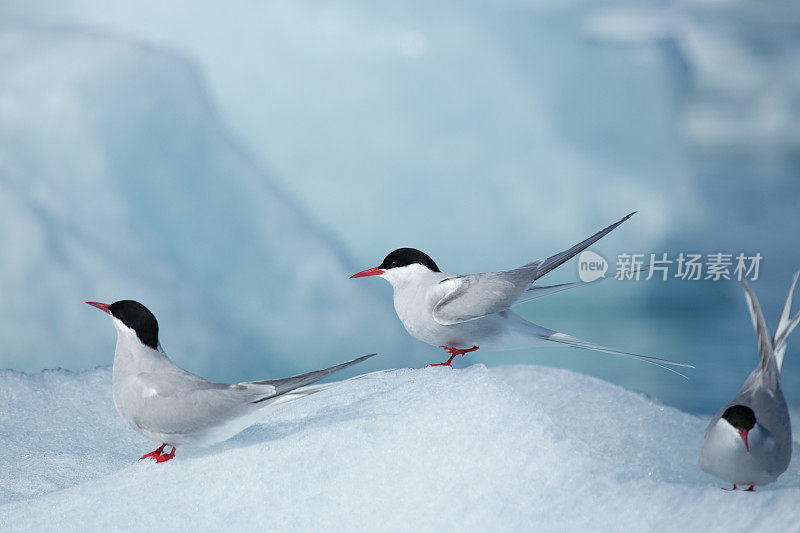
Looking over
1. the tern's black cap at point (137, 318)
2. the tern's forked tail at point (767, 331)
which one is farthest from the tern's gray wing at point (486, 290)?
the tern's black cap at point (137, 318)

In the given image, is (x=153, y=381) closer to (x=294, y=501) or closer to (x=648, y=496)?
(x=294, y=501)

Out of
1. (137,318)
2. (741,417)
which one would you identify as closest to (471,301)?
(741,417)

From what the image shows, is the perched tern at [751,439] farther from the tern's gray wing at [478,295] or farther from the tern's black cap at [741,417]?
the tern's gray wing at [478,295]

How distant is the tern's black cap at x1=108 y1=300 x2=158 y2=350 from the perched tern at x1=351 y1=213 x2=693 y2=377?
1.96ft

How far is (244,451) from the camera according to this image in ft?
6.29

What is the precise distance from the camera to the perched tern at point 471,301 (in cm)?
196

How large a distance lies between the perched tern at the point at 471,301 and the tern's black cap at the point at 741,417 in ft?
0.53

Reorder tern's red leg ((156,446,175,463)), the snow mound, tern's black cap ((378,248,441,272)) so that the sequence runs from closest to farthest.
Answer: the snow mound
tern's red leg ((156,446,175,463))
tern's black cap ((378,248,441,272))

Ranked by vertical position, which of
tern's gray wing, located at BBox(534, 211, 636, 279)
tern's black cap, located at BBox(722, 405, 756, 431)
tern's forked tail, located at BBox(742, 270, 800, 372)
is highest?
tern's gray wing, located at BBox(534, 211, 636, 279)

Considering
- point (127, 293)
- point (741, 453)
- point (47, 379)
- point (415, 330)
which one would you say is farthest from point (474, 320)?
point (47, 379)

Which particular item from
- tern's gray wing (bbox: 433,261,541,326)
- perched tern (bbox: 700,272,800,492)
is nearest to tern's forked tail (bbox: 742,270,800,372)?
perched tern (bbox: 700,272,800,492)

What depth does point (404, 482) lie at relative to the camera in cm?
181

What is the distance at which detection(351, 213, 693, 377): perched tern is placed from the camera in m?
1.96

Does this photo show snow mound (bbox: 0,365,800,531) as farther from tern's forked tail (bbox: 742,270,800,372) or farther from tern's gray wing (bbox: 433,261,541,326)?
tern's forked tail (bbox: 742,270,800,372)
